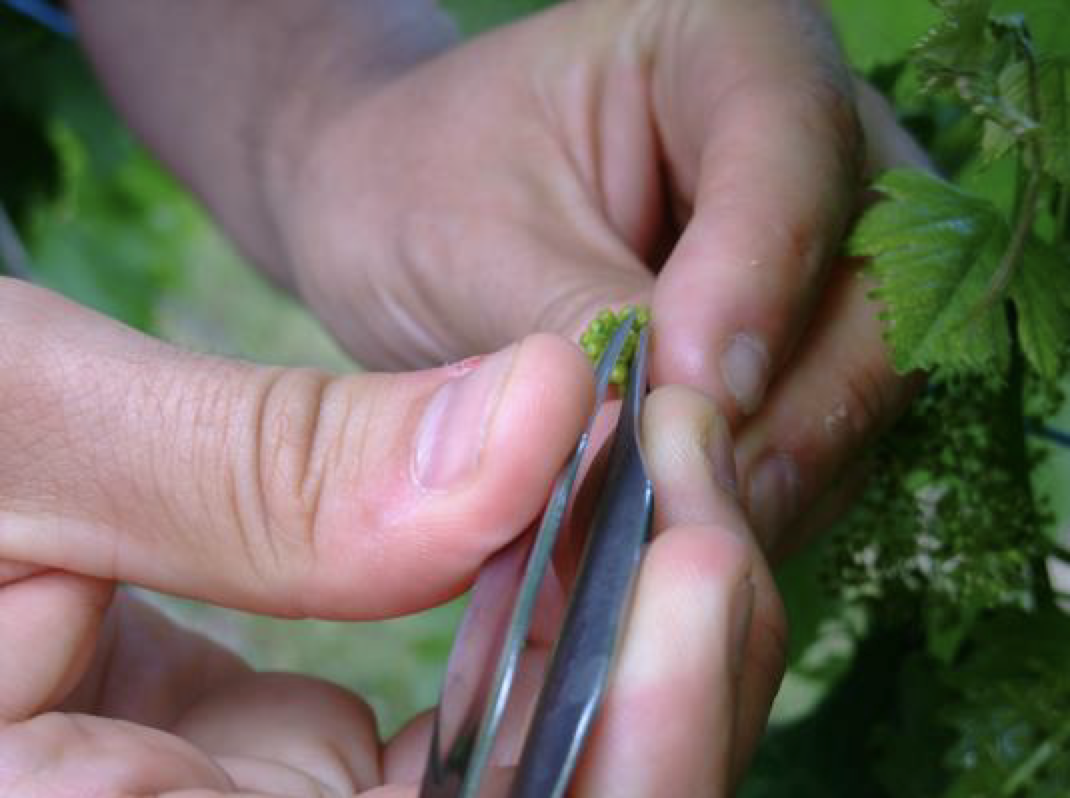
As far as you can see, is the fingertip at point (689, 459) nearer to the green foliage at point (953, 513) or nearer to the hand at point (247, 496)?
the hand at point (247, 496)

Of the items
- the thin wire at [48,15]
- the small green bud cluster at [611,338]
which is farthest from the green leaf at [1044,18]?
the thin wire at [48,15]

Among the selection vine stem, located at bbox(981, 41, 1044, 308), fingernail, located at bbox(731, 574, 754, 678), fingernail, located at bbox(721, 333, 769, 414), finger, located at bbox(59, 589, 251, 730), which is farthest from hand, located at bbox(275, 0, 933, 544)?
finger, located at bbox(59, 589, 251, 730)

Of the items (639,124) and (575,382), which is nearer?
(575,382)

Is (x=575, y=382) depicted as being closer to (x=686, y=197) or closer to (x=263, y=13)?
(x=686, y=197)

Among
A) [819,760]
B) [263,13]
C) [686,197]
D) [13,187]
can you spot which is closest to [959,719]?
[819,760]

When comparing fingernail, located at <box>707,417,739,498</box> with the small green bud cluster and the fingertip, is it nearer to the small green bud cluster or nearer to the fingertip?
the fingertip

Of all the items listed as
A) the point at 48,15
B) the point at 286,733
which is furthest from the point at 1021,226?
the point at 48,15
